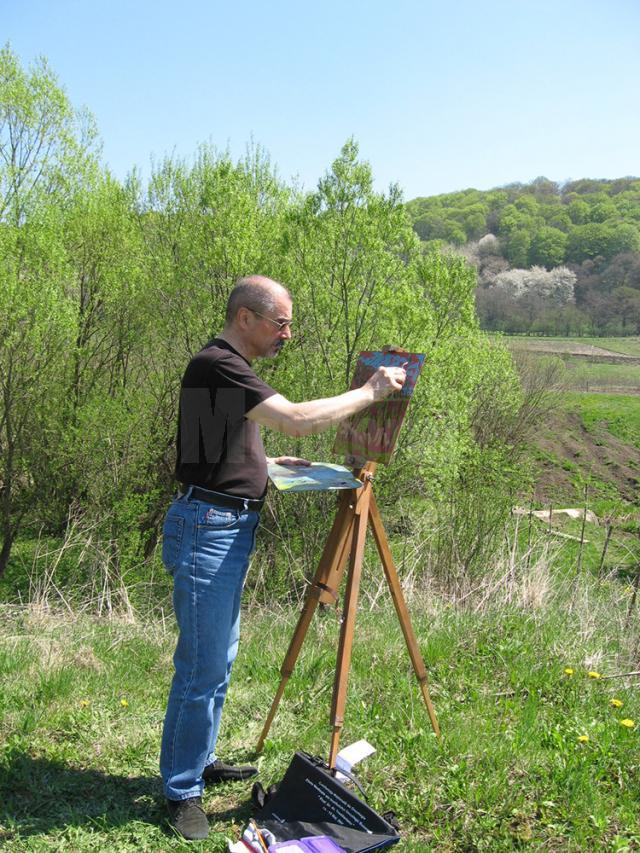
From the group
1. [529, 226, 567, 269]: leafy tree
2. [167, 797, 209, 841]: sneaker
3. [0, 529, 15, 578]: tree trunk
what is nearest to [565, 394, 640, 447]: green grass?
[0, 529, 15, 578]: tree trunk

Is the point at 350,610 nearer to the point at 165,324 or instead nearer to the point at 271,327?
the point at 271,327

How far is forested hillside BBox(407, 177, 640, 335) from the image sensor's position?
157ft

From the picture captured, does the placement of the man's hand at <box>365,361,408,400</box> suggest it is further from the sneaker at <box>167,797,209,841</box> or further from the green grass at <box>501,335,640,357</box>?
the green grass at <box>501,335,640,357</box>

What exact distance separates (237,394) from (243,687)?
1796 mm

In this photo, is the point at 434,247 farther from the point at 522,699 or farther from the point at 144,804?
the point at 144,804

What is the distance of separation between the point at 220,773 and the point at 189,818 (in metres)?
0.30

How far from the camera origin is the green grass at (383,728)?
2.42m

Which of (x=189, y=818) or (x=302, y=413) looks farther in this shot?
(x=189, y=818)

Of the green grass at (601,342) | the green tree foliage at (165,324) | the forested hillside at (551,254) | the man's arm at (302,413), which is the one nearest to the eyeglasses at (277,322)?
the man's arm at (302,413)

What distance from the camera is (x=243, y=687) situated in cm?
338

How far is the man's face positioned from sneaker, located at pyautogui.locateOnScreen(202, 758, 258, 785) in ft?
5.24

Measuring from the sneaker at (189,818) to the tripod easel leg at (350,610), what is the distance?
522mm

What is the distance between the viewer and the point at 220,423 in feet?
7.46

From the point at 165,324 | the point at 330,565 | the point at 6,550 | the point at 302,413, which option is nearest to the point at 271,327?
the point at 302,413
